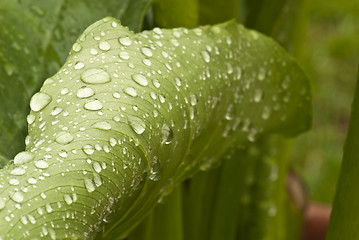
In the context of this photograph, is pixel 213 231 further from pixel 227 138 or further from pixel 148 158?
pixel 148 158

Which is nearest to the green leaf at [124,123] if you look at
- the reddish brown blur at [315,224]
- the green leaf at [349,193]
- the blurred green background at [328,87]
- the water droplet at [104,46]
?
the water droplet at [104,46]

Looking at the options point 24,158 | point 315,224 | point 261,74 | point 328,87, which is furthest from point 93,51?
point 328,87

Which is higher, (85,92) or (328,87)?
(85,92)

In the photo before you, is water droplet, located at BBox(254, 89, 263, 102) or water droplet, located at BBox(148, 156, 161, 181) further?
water droplet, located at BBox(254, 89, 263, 102)

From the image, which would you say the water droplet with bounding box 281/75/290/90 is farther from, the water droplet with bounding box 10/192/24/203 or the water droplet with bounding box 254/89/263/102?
the water droplet with bounding box 10/192/24/203

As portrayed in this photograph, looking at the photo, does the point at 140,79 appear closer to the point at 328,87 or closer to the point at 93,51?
the point at 93,51

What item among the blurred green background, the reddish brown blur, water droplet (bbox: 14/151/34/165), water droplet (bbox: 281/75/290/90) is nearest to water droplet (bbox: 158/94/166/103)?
water droplet (bbox: 14/151/34/165)

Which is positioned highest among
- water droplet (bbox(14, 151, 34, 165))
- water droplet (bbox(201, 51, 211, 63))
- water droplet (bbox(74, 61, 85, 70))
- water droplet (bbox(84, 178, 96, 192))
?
water droplet (bbox(74, 61, 85, 70))
